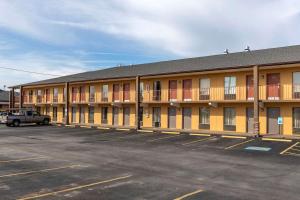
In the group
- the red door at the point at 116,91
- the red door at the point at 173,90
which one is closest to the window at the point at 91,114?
the red door at the point at 116,91

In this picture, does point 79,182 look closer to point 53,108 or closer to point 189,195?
point 189,195

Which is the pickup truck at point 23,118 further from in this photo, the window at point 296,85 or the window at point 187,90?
the window at point 296,85

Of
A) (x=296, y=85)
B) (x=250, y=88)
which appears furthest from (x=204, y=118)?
(x=296, y=85)

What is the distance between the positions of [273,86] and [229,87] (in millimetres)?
3654

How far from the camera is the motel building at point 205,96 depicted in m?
25.9

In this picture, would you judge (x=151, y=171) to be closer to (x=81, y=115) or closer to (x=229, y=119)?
(x=229, y=119)

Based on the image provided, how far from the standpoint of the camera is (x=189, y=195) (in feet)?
31.6

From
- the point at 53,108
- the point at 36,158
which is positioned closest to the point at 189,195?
the point at 36,158

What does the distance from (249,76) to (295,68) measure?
3547mm

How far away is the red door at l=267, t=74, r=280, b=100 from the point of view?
26.2 meters

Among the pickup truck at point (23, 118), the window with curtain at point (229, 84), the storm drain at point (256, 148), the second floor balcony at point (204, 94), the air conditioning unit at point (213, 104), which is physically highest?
the window with curtain at point (229, 84)

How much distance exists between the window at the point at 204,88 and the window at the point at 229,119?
213 centimetres

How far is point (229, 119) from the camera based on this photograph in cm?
2914

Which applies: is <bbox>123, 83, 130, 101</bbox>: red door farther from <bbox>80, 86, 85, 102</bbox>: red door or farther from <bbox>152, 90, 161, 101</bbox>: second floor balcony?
<bbox>80, 86, 85, 102</bbox>: red door
